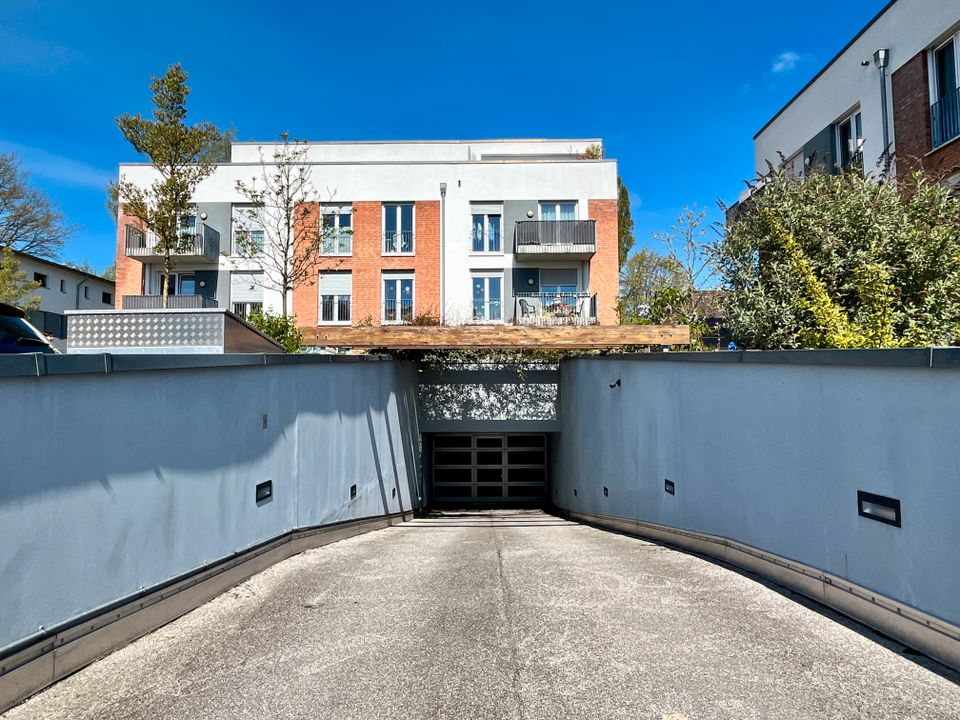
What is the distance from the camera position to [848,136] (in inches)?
621

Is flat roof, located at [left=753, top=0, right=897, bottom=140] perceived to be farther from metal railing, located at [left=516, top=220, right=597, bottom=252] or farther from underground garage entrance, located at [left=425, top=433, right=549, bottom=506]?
underground garage entrance, located at [left=425, top=433, right=549, bottom=506]

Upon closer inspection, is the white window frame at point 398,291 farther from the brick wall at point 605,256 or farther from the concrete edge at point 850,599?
the concrete edge at point 850,599

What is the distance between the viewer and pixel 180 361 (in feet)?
14.7

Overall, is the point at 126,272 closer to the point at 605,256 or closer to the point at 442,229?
the point at 442,229

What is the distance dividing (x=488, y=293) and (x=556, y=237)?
154 inches

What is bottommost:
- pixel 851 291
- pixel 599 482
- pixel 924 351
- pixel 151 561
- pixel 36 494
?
pixel 599 482

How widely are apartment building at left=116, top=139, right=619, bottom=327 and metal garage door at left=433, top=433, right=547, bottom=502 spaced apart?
20.3ft

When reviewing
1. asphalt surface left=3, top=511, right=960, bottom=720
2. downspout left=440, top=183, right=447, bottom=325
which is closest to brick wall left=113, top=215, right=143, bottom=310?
downspout left=440, top=183, right=447, bottom=325

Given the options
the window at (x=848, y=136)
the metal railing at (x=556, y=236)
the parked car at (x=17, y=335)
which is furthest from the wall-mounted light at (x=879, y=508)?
the metal railing at (x=556, y=236)

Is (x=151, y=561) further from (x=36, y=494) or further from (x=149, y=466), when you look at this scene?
(x=36, y=494)

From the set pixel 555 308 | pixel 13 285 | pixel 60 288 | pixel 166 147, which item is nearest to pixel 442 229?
pixel 555 308

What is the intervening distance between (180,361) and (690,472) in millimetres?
5859

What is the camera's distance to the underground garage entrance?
67.0ft

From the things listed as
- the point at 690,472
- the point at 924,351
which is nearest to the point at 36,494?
the point at 924,351
